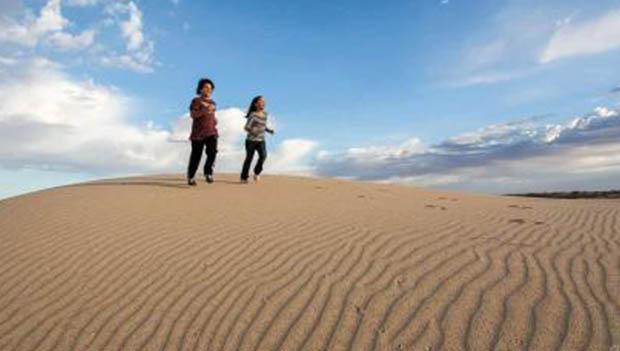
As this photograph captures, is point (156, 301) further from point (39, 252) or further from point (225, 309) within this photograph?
point (39, 252)

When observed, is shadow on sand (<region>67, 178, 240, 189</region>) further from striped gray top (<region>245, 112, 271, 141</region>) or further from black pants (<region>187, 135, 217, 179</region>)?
striped gray top (<region>245, 112, 271, 141</region>)

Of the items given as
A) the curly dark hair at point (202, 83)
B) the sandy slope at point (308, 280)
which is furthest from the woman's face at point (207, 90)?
the sandy slope at point (308, 280)

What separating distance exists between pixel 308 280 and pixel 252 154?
6.66 meters

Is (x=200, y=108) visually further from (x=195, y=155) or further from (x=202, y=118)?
(x=195, y=155)

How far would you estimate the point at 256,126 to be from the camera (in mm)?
11453

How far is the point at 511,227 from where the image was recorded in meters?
7.25

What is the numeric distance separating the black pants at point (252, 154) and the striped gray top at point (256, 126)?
11 centimetres

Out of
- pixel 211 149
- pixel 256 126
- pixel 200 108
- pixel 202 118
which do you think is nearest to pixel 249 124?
pixel 256 126

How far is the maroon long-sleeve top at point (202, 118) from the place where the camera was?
10.4 m

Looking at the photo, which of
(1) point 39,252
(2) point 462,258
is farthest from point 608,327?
(1) point 39,252

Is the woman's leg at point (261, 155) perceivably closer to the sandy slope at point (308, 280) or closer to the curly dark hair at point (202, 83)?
the curly dark hair at point (202, 83)

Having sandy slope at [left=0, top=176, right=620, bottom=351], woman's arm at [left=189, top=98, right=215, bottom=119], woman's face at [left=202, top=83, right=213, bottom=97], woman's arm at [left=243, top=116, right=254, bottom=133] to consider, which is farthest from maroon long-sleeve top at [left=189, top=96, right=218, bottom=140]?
sandy slope at [left=0, top=176, right=620, bottom=351]

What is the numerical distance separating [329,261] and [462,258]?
50.6 inches

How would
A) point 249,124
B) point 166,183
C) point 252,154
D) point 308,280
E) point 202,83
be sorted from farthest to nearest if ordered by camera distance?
1. point 166,183
2. point 252,154
3. point 249,124
4. point 202,83
5. point 308,280
